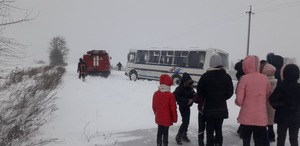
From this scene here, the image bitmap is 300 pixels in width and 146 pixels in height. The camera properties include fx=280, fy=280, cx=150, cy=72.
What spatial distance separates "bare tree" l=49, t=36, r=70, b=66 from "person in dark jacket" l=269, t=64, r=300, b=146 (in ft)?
246

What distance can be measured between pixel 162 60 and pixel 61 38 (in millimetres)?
69799

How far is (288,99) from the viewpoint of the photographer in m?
5.33

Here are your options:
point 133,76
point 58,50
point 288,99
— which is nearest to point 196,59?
point 133,76

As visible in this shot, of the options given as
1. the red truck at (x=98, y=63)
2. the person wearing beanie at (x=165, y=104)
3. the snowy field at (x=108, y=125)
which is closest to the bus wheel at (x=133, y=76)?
the red truck at (x=98, y=63)

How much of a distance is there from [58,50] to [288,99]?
261ft

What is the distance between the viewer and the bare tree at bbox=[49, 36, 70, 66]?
3019 inches

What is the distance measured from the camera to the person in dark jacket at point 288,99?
17.4ft

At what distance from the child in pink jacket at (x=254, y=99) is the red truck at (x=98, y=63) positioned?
23.2 metres

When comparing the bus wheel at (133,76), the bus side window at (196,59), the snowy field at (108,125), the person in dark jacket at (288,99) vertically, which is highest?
the bus side window at (196,59)

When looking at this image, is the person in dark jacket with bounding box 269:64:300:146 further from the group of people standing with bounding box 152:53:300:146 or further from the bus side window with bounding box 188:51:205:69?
the bus side window with bounding box 188:51:205:69

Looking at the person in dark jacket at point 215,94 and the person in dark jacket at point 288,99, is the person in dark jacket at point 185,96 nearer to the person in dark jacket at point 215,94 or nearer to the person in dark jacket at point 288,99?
the person in dark jacket at point 215,94

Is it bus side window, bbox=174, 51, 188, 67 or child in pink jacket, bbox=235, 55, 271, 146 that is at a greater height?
bus side window, bbox=174, 51, 188, 67

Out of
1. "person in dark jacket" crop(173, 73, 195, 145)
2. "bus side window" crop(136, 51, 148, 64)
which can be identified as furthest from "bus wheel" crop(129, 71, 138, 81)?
"person in dark jacket" crop(173, 73, 195, 145)

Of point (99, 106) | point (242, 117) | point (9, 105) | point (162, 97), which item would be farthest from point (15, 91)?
point (242, 117)
